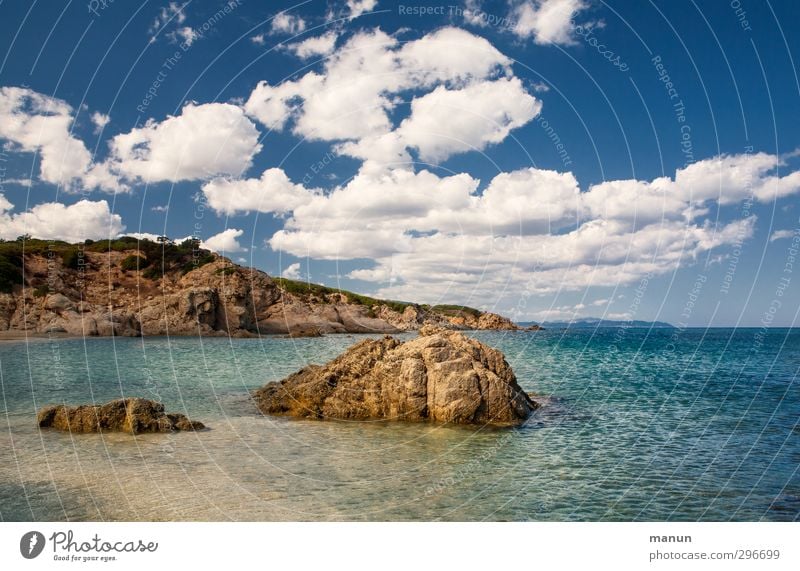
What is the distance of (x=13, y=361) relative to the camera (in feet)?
136

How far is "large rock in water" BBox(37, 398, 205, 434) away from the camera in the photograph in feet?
61.4

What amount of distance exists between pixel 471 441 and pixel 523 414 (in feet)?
15.6

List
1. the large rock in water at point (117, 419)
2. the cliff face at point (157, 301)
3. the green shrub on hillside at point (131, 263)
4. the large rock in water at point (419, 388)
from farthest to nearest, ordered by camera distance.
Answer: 1. the green shrub on hillside at point (131, 263)
2. the cliff face at point (157, 301)
3. the large rock in water at point (419, 388)
4. the large rock in water at point (117, 419)

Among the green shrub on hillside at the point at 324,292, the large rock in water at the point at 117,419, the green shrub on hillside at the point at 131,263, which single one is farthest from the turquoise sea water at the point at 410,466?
the green shrub on hillside at the point at 324,292

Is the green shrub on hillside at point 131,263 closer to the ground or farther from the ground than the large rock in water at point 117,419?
farther from the ground

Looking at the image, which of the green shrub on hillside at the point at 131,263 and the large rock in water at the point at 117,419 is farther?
the green shrub on hillside at the point at 131,263

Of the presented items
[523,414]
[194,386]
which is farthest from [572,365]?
[194,386]

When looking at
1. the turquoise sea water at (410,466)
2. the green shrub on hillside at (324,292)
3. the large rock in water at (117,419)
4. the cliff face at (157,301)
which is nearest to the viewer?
the turquoise sea water at (410,466)

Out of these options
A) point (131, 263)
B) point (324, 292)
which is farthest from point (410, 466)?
point (324, 292)

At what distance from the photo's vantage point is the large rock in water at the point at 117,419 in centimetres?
1872

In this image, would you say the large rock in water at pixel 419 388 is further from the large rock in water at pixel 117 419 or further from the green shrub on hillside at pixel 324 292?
the green shrub on hillside at pixel 324 292

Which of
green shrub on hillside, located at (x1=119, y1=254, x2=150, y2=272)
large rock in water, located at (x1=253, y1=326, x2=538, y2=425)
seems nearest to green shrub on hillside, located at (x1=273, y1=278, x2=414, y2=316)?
green shrub on hillside, located at (x1=119, y1=254, x2=150, y2=272)

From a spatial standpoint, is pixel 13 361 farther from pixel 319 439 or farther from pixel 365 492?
pixel 365 492

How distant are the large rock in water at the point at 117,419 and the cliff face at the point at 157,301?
58.4 meters
